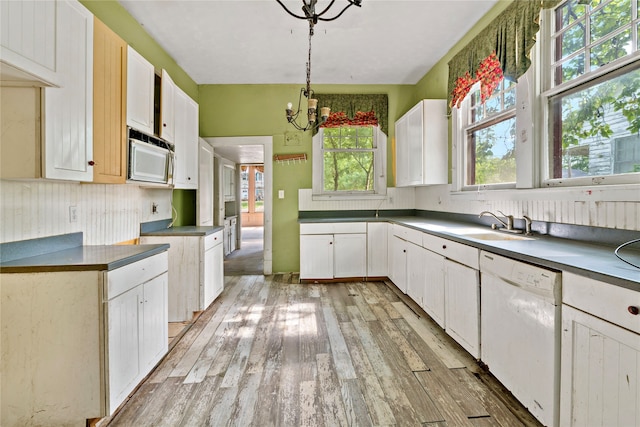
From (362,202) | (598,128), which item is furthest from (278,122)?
(598,128)

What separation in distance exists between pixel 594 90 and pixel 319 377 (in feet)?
8.30

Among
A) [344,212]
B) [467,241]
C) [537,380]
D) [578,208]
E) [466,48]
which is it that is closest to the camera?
[537,380]

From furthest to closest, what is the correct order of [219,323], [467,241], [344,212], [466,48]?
[344,212]
[466,48]
[219,323]
[467,241]

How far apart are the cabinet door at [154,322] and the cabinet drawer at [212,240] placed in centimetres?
87

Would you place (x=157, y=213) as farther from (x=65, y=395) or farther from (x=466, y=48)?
(x=466, y=48)

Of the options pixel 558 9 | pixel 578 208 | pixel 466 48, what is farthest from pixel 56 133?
pixel 466 48

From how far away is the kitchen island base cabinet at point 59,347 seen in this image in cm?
140

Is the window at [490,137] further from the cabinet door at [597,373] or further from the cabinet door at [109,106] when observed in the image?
the cabinet door at [109,106]

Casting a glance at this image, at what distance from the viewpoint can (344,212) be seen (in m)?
4.45

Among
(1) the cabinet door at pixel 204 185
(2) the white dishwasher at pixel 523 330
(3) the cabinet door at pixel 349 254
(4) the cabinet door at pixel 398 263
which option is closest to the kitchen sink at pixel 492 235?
(2) the white dishwasher at pixel 523 330

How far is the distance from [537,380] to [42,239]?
2798 mm

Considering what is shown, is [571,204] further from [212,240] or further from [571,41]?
[212,240]

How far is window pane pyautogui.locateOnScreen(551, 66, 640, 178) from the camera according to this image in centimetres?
160

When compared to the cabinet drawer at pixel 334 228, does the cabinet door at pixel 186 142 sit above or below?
above
